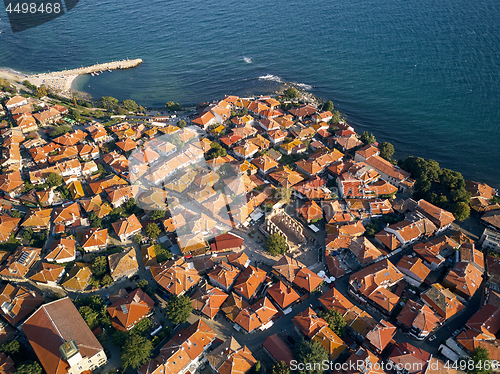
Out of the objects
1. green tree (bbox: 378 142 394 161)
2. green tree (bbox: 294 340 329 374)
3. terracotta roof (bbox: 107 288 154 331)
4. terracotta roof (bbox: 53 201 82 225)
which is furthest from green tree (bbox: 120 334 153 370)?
green tree (bbox: 378 142 394 161)

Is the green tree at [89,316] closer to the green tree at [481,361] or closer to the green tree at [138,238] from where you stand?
the green tree at [138,238]

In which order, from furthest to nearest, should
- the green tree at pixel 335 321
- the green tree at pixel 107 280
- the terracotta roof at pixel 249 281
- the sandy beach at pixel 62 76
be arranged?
the sandy beach at pixel 62 76
the green tree at pixel 107 280
the terracotta roof at pixel 249 281
the green tree at pixel 335 321

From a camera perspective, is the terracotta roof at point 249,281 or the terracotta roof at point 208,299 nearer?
the terracotta roof at point 208,299

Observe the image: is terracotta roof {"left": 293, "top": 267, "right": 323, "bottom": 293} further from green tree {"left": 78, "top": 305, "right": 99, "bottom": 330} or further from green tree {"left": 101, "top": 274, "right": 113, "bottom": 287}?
green tree {"left": 78, "top": 305, "right": 99, "bottom": 330}

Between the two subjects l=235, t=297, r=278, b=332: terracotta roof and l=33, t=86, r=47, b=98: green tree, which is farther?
l=33, t=86, r=47, b=98: green tree

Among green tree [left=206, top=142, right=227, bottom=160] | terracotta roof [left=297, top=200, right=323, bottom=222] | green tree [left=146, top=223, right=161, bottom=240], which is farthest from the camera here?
green tree [left=206, top=142, right=227, bottom=160]

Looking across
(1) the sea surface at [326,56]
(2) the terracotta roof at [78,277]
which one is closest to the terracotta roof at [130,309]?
(2) the terracotta roof at [78,277]

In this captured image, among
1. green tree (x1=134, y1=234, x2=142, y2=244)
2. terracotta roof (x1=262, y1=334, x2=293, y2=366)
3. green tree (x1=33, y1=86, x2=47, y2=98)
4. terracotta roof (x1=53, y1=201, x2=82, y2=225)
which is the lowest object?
terracotta roof (x1=262, y1=334, x2=293, y2=366)
